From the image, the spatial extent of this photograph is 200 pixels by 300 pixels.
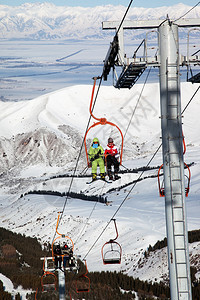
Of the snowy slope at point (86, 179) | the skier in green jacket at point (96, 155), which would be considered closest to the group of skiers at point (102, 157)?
the skier in green jacket at point (96, 155)

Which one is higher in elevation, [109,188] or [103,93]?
[103,93]

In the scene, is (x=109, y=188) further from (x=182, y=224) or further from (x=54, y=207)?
(x=182, y=224)

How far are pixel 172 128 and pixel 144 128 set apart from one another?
140297 millimetres

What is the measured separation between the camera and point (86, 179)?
316 ft

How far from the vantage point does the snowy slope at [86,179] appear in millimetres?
49688

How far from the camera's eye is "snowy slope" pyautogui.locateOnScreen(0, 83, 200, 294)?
49.7m

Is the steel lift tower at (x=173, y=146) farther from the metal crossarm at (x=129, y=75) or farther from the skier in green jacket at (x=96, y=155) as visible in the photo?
the skier in green jacket at (x=96, y=155)

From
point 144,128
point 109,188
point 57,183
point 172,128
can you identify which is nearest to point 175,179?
point 172,128

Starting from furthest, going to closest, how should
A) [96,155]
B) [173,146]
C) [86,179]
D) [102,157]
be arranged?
1. [86,179]
2. [102,157]
3. [96,155]
4. [173,146]

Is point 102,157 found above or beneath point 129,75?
beneath

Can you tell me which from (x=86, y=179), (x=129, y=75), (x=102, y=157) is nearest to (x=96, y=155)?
(x=102, y=157)

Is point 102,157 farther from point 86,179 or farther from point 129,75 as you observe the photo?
point 86,179

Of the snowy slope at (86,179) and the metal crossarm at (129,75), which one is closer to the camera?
the metal crossarm at (129,75)

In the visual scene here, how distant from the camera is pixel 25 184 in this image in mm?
108188
